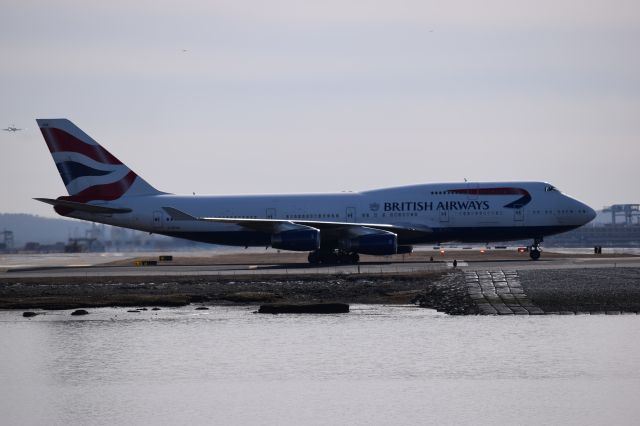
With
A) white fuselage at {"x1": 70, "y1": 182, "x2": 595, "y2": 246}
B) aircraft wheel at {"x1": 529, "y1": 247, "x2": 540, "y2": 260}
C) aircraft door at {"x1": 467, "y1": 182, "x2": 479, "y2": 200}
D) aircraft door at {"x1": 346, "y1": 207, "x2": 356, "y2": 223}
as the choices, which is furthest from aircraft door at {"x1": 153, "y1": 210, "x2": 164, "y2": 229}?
aircraft wheel at {"x1": 529, "y1": 247, "x2": 540, "y2": 260}

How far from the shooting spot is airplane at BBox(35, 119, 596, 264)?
63125 millimetres

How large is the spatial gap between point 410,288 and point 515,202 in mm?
19565

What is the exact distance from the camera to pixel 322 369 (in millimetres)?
28078

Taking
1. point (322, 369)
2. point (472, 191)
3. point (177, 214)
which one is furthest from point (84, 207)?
point (322, 369)

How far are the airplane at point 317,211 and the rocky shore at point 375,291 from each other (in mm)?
10871

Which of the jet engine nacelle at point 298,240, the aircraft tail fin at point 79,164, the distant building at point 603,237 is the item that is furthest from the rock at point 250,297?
the distant building at point 603,237

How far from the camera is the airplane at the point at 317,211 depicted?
63125 mm

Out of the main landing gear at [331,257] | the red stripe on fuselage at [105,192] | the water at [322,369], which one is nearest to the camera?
the water at [322,369]

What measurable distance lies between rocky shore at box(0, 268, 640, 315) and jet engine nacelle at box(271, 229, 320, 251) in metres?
8.40

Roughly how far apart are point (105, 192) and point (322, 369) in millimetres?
42356

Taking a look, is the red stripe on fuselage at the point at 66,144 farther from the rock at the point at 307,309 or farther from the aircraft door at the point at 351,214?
the rock at the point at 307,309

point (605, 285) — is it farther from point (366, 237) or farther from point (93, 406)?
point (93, 406)

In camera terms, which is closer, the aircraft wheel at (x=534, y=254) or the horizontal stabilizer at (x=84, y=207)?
the horizontal stabilizer at (x=84, y=207)

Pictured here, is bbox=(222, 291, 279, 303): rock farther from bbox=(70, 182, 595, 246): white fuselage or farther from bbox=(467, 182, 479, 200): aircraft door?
bbox=(467, 182, 479, 200): aircraft door
